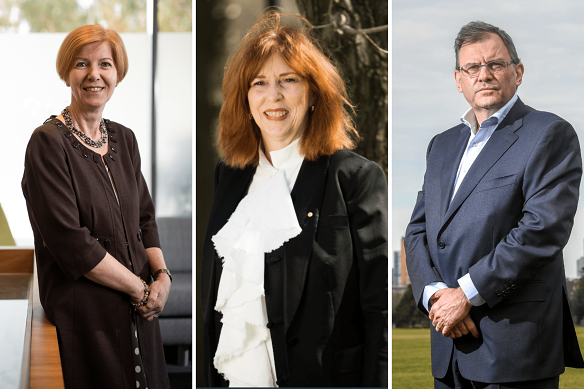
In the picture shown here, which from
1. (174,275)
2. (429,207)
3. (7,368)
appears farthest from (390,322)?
(7,368)

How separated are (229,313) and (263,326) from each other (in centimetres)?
23

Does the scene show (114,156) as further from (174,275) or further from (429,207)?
(429,207)

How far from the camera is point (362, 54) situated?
326 cm

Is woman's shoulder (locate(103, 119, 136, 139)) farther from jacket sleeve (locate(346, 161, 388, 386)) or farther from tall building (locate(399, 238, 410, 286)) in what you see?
tall building (locate(399, 238, 410, 286))

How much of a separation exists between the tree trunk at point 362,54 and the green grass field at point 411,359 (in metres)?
0.98

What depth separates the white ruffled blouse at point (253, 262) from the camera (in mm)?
3111

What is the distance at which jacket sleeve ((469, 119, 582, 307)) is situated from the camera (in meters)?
2.53

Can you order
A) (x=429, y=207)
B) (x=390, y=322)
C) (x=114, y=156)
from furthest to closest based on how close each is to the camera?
(x=390, y=322), (x=429, y=207), (x=114, y=156)

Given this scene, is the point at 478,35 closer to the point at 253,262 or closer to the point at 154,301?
the point at 253,262

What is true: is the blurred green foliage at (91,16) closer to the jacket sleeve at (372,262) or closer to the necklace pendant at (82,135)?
the necklace pendant at (82,135)

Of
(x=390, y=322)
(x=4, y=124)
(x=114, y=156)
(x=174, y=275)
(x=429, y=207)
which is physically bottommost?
(x=390, y=322)

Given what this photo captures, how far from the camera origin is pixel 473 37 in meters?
2.98

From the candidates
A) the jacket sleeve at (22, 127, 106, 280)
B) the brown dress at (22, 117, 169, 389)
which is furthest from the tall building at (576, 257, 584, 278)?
the jacket sleeve at (22, 127, 106, 280)

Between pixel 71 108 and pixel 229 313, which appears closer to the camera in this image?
pixel 71 108
